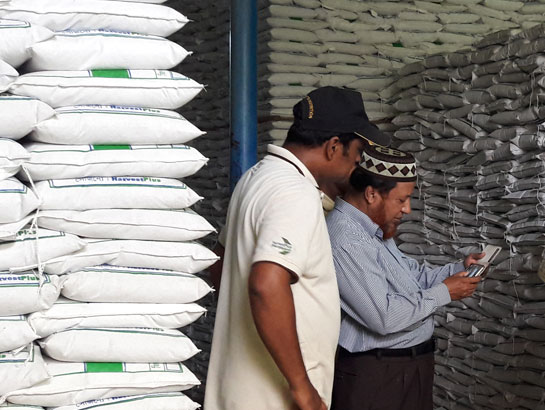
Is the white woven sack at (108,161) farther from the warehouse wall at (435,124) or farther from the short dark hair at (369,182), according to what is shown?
the warehouse wall at (435,124)

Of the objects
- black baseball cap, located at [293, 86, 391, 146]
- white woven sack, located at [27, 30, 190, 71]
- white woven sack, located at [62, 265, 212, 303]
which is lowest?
white woven sack, located at [62, 265, 212, 303]

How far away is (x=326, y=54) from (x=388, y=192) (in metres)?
1.96

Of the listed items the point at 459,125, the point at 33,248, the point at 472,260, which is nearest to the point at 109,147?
the point at 33,248

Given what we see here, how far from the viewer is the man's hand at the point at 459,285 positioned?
10.8ft

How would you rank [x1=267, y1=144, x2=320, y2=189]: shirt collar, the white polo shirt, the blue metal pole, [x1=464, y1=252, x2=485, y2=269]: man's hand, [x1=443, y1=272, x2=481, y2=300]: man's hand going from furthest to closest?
the blue metal pole → [x1=464, y1=252, x2=485, y2=269]: man's hand → [x1=443, y1=272, x2=481, y2=300]: man's hand → [x1=267, y1=144, x2=320, y2=189]: shirt collar → the white polo shirt

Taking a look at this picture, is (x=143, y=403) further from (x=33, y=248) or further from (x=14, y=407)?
(x=33, y=248)

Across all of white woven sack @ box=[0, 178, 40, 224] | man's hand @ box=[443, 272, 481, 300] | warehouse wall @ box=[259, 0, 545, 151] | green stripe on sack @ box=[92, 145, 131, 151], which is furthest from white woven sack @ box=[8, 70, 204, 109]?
warehouse wall @ box=[259, 0, 545, 151]

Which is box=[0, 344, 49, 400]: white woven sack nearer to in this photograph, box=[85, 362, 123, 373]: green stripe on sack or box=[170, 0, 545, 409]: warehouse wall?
box=[85, 362, 123, 373]: green stripe on sack

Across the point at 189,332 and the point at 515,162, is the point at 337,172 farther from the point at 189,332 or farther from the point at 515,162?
the point at 189,332

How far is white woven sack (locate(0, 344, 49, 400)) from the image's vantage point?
2123 mm

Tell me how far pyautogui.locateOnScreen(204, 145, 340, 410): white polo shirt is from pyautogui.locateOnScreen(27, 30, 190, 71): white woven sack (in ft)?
1.60

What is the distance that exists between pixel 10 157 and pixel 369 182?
4.86 ft

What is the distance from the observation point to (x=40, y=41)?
224 cm

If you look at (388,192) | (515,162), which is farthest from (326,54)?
(388,192)
